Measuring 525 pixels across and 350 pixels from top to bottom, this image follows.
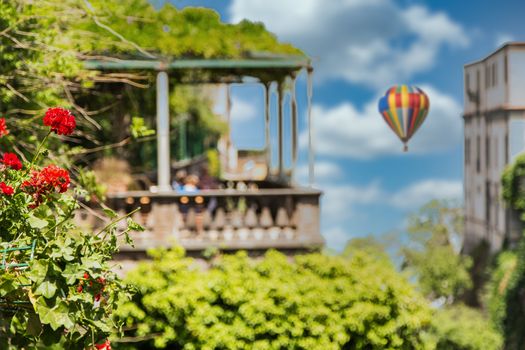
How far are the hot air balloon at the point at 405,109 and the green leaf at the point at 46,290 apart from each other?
14627mm

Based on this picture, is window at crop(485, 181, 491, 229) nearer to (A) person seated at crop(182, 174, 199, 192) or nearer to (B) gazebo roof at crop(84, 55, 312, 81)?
(A) person seated at crop(182, 174, 199, 192)

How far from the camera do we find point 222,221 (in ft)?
36.4

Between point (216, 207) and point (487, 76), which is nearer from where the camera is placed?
point (216, 207)

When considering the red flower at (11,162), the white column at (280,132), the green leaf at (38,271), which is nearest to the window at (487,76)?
the white column at (280,132)

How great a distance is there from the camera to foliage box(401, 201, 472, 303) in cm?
3925

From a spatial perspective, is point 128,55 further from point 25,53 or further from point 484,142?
point 484,142

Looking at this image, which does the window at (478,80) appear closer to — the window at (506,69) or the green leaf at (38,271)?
the window at (506,69)

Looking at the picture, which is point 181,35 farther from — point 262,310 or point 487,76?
point 487,76

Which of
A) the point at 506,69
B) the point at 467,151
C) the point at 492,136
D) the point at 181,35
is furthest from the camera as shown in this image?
the point at 467,151

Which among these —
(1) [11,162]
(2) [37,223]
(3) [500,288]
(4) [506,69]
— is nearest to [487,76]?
(4) [506,69]

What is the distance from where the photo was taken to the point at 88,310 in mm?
4207

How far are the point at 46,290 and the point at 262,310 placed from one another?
4761 millimetres

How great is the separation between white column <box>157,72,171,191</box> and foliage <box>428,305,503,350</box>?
2075cm

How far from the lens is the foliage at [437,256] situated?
129 feet
